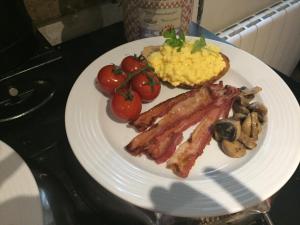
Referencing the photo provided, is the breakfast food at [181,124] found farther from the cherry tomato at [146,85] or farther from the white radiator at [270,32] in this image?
the white radiator at [270,32]

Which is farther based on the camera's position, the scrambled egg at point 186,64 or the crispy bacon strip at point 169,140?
the scrambled egg at point 186,64

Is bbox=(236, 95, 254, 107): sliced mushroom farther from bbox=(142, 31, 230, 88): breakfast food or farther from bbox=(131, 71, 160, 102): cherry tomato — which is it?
bbox=(131, 71, 160, 102): cherry tomato

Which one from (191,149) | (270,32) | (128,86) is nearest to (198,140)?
(191,149)

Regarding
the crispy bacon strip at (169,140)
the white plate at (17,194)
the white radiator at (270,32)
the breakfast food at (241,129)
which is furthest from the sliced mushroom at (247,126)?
the white radiator at (270,32)

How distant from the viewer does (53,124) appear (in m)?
0.90

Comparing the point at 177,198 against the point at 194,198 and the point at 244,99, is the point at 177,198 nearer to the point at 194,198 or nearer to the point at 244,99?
the point at 194,198

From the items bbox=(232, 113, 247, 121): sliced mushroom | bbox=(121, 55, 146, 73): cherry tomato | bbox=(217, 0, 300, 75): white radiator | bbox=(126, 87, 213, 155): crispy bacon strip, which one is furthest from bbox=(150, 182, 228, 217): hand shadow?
bbox=(217, 0, 300, 75): white radiator

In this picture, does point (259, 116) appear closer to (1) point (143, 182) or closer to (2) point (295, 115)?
(2) point (295, 115)

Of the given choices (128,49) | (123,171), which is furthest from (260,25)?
(123,171)

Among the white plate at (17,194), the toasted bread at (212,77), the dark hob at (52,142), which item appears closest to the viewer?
the white plate at (17,194)

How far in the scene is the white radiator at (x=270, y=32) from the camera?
157 centimetres

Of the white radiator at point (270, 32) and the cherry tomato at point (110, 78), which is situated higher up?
the cherry tomato at point (110, 78)

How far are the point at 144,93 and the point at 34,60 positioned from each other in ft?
1.00

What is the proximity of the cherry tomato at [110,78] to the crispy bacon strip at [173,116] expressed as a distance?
0.15 meters
